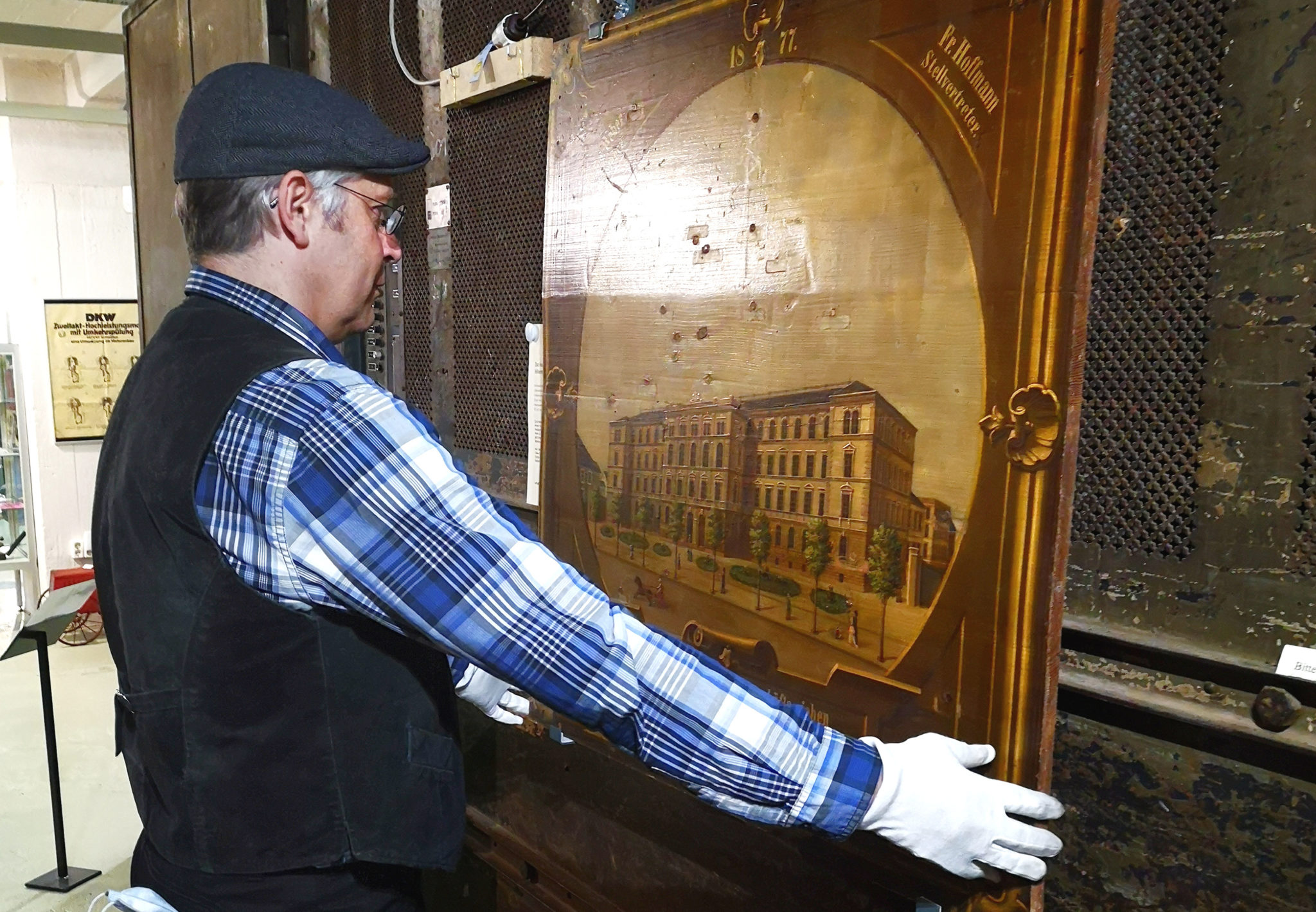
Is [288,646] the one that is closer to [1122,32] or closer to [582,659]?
[582,659]

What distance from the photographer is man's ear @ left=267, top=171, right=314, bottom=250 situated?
102 centimetres

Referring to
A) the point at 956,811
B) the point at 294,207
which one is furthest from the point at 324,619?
the point at 956,811

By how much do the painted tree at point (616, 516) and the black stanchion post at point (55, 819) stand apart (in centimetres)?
191

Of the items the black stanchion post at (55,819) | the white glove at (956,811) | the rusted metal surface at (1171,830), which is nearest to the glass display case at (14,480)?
the black stanchion post at (55,819)

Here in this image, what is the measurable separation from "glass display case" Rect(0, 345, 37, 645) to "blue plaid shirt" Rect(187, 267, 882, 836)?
16.7 feet

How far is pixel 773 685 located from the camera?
1.21 metres

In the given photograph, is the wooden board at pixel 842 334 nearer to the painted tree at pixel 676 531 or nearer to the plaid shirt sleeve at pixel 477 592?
the painted tree at pixel 676 531

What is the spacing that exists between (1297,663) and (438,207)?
165 centimetres

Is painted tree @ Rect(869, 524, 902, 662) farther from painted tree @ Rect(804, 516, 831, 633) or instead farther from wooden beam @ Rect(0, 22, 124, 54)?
wooden beam @ Rect(0, 22, 124, 54)

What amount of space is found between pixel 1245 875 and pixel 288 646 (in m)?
1.01

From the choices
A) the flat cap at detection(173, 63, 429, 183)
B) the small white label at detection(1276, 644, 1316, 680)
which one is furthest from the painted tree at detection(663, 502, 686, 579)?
the small white label at detection(1276, 644, 1316, 680)

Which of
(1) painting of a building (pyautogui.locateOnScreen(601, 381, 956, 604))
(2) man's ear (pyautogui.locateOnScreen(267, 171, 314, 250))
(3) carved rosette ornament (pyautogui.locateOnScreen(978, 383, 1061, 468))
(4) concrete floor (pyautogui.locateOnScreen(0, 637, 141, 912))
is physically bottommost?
(4) concrete floor (pyautogui.locateOnScreen(0, 637, 141, 912))

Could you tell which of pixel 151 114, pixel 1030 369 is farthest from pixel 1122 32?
pixel 151 114

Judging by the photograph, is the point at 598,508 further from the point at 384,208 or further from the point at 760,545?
the point at 384,208
